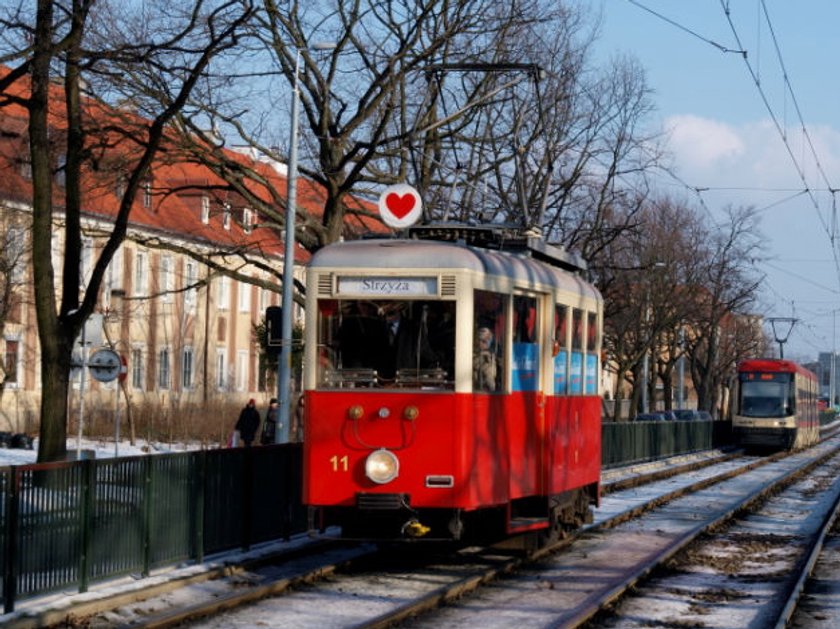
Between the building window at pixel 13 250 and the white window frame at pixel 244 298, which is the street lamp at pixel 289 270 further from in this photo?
the white window frame at pixel 244 298

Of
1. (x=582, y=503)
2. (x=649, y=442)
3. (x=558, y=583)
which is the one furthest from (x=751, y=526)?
(x=649, y=442)

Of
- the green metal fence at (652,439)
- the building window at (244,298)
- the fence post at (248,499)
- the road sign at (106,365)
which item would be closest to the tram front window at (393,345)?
the fence post at (248,499)

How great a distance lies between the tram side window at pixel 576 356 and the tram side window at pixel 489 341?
96.3 inches

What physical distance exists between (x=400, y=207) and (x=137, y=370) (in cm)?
3974

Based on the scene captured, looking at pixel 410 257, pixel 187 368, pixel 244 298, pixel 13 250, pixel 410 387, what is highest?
pixel 244 298

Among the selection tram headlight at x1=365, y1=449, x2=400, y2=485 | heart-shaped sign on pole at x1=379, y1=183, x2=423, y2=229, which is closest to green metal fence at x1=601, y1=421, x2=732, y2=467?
heart-shaped sign on pole at x1=379, y1=183, x2=423, y2=229

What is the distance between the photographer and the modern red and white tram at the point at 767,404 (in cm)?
5512

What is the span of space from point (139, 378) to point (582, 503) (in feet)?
145

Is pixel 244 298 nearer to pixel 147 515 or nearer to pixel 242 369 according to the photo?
pixel 242 369

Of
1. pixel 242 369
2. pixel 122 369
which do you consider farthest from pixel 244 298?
pixel 122 369

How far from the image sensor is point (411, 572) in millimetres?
15977

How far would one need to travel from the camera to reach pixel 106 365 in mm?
24906

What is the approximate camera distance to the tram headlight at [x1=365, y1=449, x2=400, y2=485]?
14.6 metres

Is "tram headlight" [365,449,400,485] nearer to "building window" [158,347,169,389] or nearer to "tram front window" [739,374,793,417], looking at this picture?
"tram front window" [739,374,793,417]
